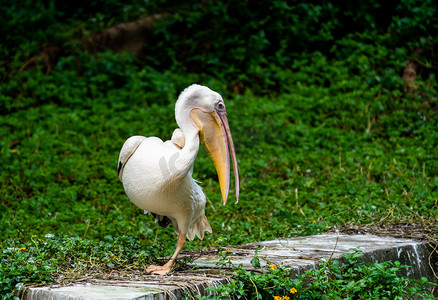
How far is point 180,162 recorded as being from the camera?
10.8 ft

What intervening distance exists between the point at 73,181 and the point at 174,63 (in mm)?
4041

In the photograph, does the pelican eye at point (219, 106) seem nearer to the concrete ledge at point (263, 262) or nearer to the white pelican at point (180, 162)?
the white pelican at point (180, 162)

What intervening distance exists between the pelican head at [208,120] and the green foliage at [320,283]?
65 centimetres

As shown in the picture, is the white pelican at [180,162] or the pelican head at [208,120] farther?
the pelican head at [208,120]

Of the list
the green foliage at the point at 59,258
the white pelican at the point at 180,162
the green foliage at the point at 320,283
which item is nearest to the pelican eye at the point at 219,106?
the white pelican at the point at 180,162

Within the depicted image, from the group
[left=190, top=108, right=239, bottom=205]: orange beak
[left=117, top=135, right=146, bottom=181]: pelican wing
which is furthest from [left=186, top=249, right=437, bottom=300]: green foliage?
[left=117, top=135, right=146, bottom=181]: pelican wing

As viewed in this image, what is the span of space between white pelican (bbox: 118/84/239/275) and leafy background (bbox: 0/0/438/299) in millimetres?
426

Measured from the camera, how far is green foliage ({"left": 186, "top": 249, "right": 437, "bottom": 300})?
3037mm

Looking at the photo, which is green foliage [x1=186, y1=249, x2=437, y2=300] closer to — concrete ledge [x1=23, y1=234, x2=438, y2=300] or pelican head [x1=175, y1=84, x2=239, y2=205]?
concrete ledge [x1=23, y1=234, x2=438, y2=300]

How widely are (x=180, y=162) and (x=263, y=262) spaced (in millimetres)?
898

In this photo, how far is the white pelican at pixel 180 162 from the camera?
3.32 meters

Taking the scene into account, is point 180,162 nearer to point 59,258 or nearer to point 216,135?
point 216,135

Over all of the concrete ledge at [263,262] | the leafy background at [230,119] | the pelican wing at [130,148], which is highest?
the pelican wing at [130,148]

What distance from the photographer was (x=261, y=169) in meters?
7.07
